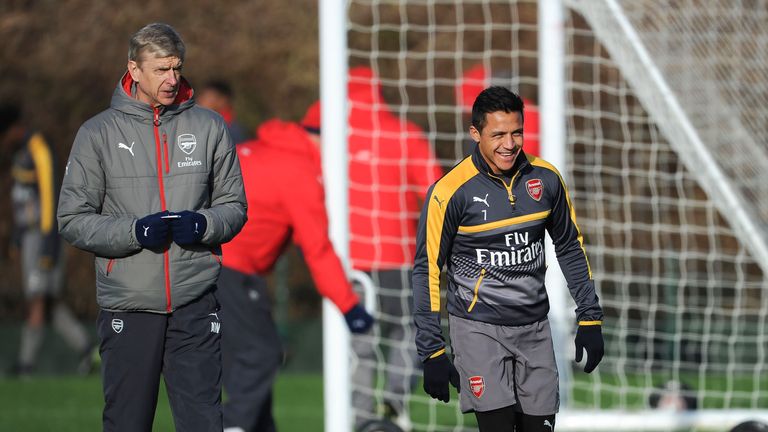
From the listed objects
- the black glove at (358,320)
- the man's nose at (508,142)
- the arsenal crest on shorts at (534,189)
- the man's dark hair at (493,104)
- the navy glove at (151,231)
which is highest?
the man's dark hair at (493,104)

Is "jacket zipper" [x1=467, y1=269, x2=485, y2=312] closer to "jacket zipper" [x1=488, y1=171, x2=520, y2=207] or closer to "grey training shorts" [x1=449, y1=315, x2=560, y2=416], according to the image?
"grey training shorts" [x1=449, y1=315, x2=560, y2=416]

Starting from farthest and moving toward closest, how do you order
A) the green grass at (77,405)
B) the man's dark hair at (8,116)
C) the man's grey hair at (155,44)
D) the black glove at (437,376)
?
the man's dark hair at (8,116) → the green grass at (77,405) → the black glove at (437,376) → the man's grey hair at (155,44)

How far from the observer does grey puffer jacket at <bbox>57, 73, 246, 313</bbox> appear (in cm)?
473

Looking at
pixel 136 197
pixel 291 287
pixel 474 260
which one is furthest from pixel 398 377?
pixel 291 287

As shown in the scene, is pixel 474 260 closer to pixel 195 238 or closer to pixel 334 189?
pixel 195 238

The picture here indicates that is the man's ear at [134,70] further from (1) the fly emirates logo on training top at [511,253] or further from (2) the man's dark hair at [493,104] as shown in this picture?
(1) the fly emirates logo on training top at [511,253]

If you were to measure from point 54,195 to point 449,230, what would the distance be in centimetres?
702

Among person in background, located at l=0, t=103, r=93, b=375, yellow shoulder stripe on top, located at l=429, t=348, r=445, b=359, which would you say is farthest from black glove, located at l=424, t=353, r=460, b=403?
person in background, located at l=0, t=103, r=93, b=375

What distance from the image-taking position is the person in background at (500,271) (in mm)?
5004

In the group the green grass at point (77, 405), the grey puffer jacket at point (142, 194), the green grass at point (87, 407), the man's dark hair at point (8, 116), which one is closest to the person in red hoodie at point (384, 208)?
the green grass at point (87, 407)

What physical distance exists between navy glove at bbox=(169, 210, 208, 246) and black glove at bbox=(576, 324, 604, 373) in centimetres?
150

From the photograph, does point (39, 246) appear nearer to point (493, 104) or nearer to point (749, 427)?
point (749, 427)

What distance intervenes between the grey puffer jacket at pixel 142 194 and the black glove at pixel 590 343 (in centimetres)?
136

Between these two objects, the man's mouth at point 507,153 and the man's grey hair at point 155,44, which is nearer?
the man's grey hair at point 155,44
